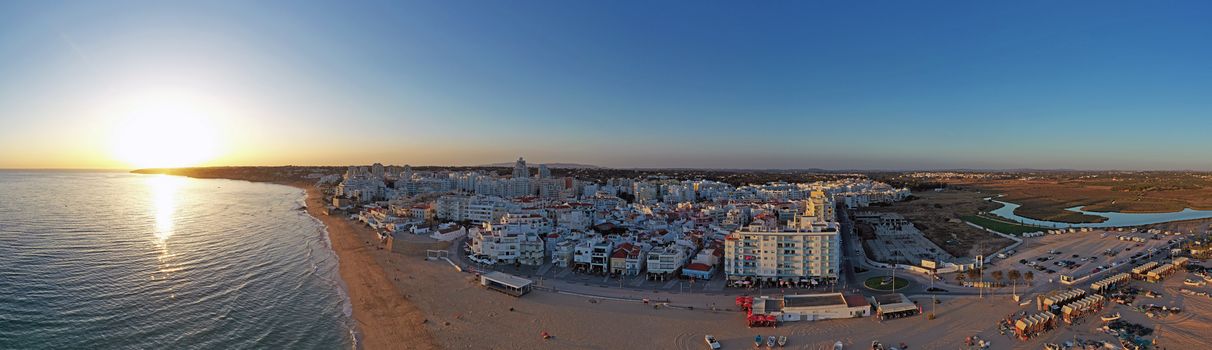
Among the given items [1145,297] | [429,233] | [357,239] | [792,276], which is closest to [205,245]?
[357,239]

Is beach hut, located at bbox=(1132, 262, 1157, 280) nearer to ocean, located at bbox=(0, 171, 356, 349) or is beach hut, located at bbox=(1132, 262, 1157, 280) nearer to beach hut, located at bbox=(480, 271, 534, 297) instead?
beach hut, located at bbox=(480, 271, 534, 297)

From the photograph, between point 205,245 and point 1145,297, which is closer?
point 1145,297

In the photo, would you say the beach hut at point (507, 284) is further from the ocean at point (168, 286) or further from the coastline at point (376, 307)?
the ocean at point (168, 286)

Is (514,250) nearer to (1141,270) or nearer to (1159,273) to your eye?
(1141,270)

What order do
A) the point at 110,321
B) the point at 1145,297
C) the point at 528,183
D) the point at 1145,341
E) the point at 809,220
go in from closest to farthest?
the point at 1145,341
the point at 110,321
the point at 1145,297
the point at 809,220
the point at 528,183

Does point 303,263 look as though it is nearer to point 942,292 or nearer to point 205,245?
point 205,245

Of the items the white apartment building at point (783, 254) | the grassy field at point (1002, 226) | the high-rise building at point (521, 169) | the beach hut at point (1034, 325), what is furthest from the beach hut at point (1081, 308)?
the high-rise building at point (521, 169)

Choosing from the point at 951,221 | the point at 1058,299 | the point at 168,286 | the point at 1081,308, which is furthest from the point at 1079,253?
the point at 168,286
